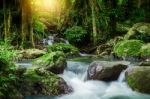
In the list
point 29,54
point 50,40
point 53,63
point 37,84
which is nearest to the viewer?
point 37,84

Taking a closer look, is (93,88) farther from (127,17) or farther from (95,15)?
(127,17)

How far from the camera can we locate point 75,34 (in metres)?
19.0

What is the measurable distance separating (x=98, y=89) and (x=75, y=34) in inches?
358

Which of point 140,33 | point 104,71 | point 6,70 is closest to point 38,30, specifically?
point 140,33

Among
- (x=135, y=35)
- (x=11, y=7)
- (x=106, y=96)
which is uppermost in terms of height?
(x=11, y=7)

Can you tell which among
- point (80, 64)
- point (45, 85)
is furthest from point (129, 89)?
point (80, 64)

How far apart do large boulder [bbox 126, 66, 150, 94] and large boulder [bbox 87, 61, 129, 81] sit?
85 cm

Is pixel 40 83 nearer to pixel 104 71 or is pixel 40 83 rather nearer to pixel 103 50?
pixel 104 71

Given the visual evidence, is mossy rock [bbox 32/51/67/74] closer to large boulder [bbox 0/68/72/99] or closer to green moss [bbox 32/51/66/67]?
green moss [bbox 32/51/66/67]

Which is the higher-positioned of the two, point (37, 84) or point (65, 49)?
point (65, 49)

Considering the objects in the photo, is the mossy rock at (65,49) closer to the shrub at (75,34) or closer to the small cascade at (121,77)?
the shrub at (75,34)

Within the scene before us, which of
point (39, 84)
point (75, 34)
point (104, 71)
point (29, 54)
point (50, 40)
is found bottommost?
point (39, 84)

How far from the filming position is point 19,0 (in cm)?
1562

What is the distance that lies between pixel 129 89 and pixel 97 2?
33.7ft
